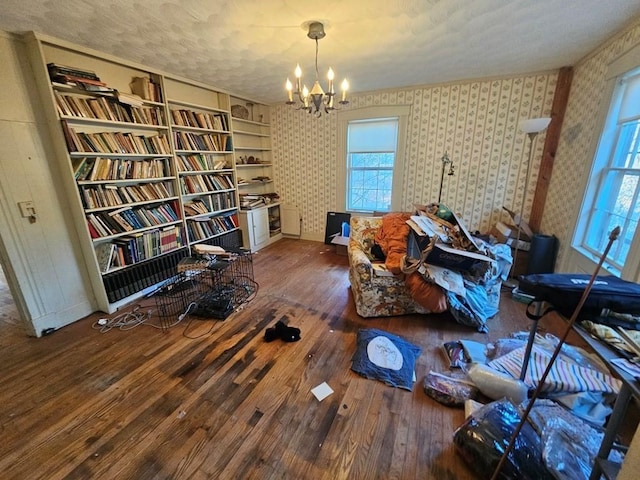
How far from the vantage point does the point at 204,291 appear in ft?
9.86

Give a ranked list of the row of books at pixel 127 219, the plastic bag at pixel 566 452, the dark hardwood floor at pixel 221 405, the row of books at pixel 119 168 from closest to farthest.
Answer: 1. the plastic bag at pixel 566 452
2. the dark hardwood floor at pixel 221 405
3. the row of books at pixel 119 168
4. the row of books at pixel 127 219

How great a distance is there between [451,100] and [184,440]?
4.34 metres

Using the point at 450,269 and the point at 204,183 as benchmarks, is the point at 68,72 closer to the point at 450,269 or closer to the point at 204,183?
the point at 204,183

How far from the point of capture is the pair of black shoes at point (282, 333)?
219 centimetres

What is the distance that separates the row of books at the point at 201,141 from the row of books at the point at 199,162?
108 mm

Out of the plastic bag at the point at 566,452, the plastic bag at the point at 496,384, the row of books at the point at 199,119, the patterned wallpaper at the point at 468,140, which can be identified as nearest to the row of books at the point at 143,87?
the row of books at the point at 199,119

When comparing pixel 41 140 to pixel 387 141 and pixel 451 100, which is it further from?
pixel 451 100

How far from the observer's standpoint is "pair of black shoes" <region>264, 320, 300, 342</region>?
2.19 metres

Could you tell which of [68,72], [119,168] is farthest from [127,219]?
[68,72]

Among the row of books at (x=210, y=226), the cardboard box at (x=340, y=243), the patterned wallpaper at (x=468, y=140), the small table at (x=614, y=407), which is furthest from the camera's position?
the cardboard box at (x=340, y=243)

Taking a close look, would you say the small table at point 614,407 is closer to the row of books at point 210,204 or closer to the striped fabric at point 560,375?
the striped fabric at point 560,375

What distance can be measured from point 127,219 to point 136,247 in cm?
30

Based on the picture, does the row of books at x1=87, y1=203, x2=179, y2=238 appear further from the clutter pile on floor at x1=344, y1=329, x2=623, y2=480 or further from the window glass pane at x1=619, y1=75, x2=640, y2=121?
the window glass pane at x1=619, y1=75, x2=640, y2=121

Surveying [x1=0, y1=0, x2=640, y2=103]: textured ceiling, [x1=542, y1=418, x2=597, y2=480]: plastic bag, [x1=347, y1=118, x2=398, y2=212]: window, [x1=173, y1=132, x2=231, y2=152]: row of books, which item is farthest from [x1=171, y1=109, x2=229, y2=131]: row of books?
[x1=542, y1=418, x2=597, y2=480]: plastic bag
